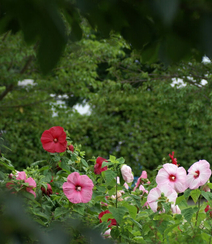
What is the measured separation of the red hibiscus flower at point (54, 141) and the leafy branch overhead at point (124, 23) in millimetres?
1169

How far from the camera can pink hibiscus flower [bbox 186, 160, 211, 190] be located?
5.45 ft

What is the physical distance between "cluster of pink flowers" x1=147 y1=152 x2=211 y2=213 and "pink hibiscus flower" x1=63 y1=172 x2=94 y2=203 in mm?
328

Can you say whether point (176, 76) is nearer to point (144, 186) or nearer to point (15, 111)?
point (15, 111)

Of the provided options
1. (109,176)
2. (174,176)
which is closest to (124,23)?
(109,176)

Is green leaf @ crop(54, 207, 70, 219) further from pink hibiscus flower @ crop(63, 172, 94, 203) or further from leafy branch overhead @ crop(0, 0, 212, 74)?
leafy branch overhead @ crop(0, 0, 212, 74)

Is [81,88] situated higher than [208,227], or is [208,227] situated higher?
[208,227]

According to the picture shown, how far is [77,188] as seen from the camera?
1702mm

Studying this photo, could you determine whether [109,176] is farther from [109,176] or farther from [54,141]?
[54,141]

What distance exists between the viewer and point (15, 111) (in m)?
6.87

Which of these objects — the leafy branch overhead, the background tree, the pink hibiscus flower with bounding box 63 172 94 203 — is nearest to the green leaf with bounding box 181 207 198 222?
the pink hibiscus flower with bounding box 63 172 94 203

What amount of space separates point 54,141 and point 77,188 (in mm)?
420

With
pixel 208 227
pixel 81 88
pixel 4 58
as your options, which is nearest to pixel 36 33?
pixel 208 227

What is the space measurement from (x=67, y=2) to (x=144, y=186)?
5.17 feet

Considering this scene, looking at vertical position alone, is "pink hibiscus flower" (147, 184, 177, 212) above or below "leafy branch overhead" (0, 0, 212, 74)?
below
